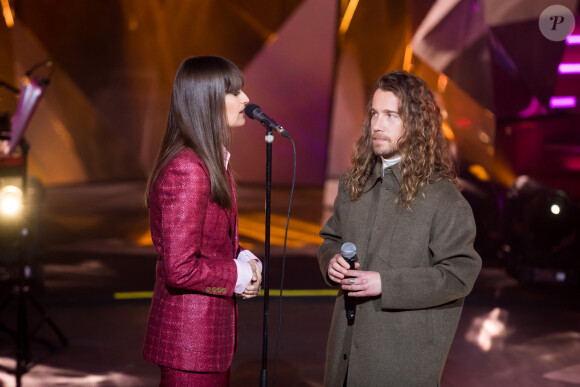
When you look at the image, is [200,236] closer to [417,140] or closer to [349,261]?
[349,261]

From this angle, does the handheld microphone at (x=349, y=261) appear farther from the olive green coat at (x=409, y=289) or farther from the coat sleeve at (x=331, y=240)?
the coat sleeve at (x=331, y=240)

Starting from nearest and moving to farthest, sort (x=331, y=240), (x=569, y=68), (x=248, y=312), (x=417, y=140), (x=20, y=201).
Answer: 1. (x=417, y=140)
2. (x=331, y=240)
3. (x=20, y=201)
4. (x=248, y=312)
5. (x=569, y=68)

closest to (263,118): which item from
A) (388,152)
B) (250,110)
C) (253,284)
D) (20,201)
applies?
(250,110)

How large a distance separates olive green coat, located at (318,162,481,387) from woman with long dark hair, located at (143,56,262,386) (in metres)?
0.37

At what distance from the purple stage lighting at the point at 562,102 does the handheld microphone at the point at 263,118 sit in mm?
4682

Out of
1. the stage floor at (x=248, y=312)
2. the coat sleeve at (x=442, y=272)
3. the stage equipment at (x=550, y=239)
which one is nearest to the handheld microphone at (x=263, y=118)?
the coat sleeve at (x=442, y=272)

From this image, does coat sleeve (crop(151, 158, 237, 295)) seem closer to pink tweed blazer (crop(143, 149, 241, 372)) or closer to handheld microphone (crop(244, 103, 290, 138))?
pink tweed blazer (crop(143, 149, 241, 372))

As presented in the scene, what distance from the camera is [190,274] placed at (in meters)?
1.73

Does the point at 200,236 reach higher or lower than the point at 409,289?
higher

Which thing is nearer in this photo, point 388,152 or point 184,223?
point 184,223

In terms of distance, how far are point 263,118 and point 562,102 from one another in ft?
15.7

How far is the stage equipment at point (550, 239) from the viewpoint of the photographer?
5.55 metres

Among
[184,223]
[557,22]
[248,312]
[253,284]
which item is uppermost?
[557,22]

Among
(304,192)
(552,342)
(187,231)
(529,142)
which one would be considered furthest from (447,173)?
(529,142)
